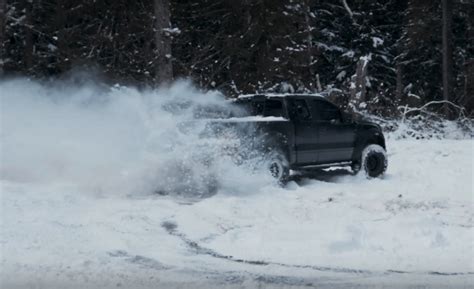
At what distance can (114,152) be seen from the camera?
476 inches

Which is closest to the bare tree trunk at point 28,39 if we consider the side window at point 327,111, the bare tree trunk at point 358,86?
the bare tree trunk at point 358,86

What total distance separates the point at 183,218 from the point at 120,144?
292 centimetres

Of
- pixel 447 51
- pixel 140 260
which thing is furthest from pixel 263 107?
pixel 447 51

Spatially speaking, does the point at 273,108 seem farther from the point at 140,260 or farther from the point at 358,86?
the point at 358,86

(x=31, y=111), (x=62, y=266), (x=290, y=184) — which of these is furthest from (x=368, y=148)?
(x=62, y=266)

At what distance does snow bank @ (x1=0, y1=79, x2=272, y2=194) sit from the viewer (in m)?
11.8

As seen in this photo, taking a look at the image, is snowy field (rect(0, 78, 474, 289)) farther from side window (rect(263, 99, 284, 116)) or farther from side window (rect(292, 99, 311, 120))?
side window (rect(263, 99, 284, 116))

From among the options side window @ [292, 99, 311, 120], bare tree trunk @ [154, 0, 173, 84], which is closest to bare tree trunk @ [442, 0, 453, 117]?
bare tree trunk @ [154, 0, 173, 84]

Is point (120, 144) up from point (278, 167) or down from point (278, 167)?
up

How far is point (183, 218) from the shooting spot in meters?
9.85

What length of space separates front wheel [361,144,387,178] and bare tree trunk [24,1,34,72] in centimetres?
1813

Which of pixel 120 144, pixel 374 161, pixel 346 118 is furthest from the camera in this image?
pixel 374 161

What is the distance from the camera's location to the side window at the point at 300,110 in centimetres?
1343

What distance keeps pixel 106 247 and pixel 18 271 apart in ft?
4.34
